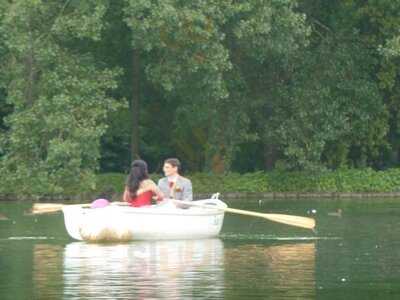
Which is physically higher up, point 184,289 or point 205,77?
point 205,77

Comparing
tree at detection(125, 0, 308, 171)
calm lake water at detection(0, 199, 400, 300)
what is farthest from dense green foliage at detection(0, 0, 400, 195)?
calm lake water at detection(0, 199, 400, 300)

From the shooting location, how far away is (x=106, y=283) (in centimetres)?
2036

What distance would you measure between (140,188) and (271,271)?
24.7 ft

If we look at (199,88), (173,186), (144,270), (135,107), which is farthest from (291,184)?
(144,270)

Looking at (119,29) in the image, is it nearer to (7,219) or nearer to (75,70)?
(75,70)

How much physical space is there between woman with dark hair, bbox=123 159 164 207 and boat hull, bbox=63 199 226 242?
1.16 ft

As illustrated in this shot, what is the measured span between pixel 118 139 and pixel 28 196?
10970 millimetres

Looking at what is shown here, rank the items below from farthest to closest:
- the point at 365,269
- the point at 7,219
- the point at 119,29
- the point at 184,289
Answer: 1. the point at 119,29
2. the point at 7,219
3. the point at 365,269
4. the point at 184,289

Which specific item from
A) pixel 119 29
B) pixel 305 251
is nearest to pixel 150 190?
pixel 305 251

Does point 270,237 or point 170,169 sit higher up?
point 170,169

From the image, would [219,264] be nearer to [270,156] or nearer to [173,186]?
[173,186]

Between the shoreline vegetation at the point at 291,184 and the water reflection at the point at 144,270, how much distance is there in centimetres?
2217

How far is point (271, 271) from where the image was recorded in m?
22.0

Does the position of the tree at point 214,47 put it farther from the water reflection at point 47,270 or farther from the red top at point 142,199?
the water reflection at point 47,270
